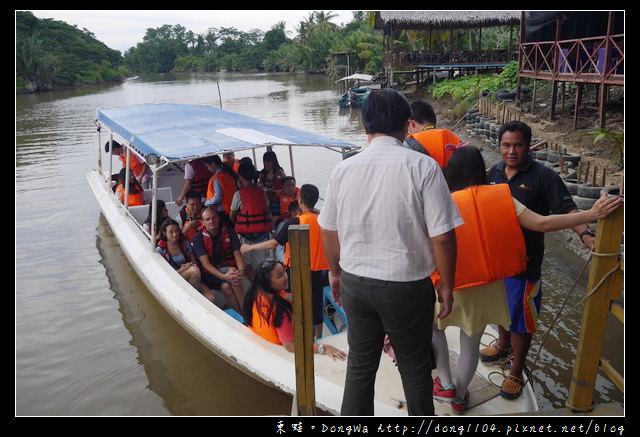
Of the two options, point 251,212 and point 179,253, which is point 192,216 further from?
point 251,212

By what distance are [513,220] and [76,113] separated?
28.2 m

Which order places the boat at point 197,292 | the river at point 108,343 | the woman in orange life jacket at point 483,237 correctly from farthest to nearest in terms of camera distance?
the river at point 108,343 → the boat at point 197,292 → the woman in orange life jacket at point 483,237

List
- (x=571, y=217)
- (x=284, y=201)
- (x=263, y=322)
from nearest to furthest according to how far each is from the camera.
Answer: (x=571, y=217)
(x=263, y=322)
(x=284, y=201)

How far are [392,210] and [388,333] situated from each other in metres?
0.54

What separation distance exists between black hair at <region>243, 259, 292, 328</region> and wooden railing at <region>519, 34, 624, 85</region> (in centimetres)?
763

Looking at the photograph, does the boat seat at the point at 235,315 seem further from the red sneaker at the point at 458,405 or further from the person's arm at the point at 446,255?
the person's arm at the point at 446,255

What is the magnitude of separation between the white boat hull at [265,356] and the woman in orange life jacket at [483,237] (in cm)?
66

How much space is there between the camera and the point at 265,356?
11.7ft

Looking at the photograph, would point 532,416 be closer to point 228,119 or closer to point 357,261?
point 357,261

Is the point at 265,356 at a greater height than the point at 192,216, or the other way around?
the point at 192,216

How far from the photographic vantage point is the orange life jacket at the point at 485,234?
2410mm

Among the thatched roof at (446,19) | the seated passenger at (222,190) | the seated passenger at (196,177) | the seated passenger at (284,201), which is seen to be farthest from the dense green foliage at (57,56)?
the seated passenger at (284,201)

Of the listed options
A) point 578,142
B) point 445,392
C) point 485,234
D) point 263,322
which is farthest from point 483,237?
point 578,142

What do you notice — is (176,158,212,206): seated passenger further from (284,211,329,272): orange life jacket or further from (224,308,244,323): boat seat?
(284,211,329,272): orange life jacket
